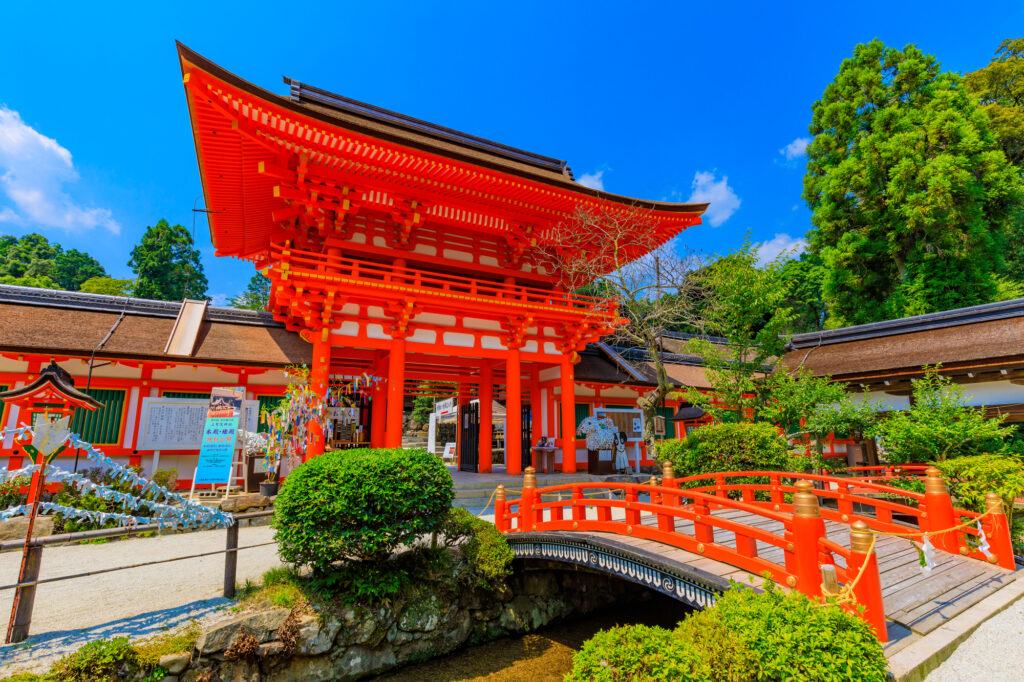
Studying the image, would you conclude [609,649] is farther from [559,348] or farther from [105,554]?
[559,348]

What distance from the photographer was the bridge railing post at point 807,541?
400 centimetres

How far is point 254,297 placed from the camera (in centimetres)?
4188

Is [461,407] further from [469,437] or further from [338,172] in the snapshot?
[338,172]

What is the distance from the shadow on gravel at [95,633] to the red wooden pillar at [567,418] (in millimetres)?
8984

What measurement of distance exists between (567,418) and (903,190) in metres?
18.4

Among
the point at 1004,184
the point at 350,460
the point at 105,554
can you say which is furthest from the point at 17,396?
the point at 1004,184

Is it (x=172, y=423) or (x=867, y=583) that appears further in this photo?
(x=172, y=423)

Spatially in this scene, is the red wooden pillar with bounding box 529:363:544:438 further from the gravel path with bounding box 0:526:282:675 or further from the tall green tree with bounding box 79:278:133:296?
the tall green tree with bounding box 79:278:133:296

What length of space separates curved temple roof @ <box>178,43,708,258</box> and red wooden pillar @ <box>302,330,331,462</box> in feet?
11.3

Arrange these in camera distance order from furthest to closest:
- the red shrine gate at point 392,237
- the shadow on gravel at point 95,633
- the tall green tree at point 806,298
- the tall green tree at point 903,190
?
the tall green tree at point 806,298
the tall green tree at point 903,190
the red shrine gate at point 392,237
the shadow on gravel at point 95,633

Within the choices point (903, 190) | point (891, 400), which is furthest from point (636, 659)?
point (903, 190)

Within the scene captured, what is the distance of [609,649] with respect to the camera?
3.53 metres

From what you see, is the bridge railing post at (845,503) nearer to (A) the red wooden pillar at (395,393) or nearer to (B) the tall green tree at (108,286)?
(A) the red wooden pillar at (395,393)

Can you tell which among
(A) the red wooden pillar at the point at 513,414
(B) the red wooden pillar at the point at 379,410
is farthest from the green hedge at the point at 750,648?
(B) the red wooden pillar at the point at 379,410
